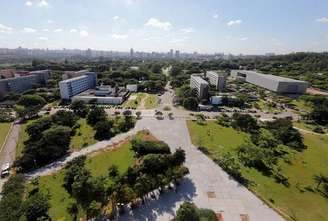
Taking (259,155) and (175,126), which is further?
(175,126)

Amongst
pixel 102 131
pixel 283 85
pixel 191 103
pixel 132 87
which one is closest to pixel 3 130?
pixel 102 131

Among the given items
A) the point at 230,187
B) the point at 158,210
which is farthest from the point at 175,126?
the point at 158,210

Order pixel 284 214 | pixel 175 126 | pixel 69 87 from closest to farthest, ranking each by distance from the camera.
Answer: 1. pixel 284 214
2. pixel 175 126
3. pixel 69 87

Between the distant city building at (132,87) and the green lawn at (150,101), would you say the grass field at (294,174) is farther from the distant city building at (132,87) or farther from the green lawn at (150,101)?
the distant city building at (132,87)

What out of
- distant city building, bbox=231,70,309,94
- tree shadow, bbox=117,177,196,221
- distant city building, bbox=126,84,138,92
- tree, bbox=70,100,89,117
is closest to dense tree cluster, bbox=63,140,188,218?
tree shadow, bbox=117,177,196,221

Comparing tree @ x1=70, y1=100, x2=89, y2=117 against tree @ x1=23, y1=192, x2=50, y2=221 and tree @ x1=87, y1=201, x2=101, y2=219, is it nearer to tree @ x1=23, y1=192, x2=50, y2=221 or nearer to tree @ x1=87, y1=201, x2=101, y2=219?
tree @ x1=23, y1=192, x2=50, y2=221

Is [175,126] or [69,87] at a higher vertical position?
[69,87]

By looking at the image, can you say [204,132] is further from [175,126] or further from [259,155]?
[259,155]

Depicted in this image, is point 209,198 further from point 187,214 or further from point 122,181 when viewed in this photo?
point 122,181

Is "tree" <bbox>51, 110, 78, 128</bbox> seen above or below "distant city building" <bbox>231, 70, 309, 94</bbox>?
below
